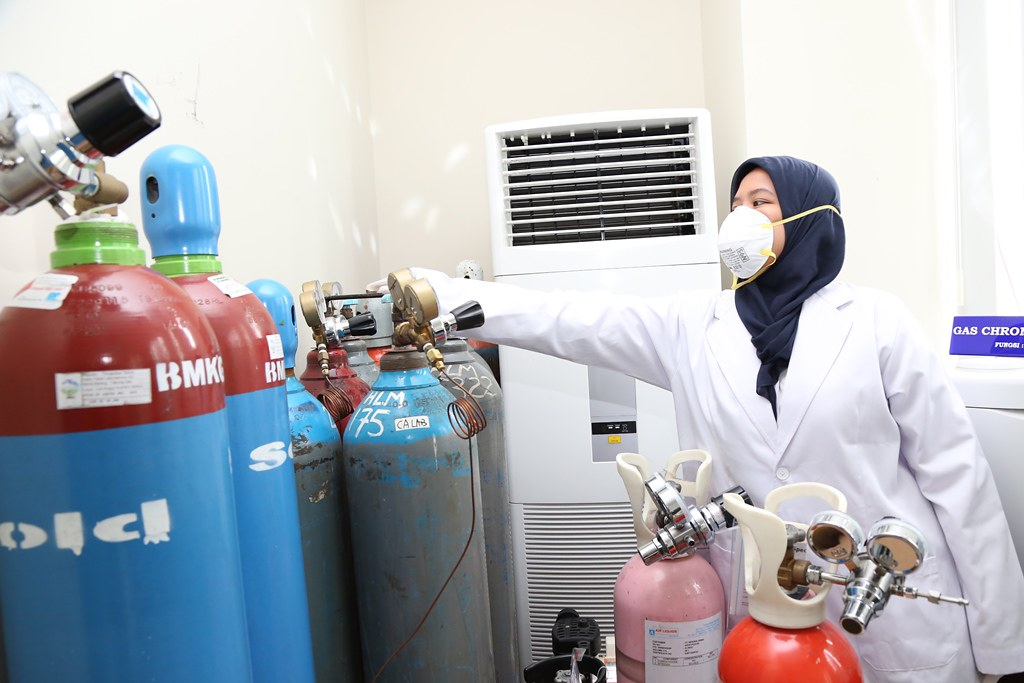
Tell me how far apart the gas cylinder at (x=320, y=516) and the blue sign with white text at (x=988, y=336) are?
1.21m

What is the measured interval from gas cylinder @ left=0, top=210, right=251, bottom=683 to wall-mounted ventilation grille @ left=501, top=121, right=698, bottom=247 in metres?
1.42

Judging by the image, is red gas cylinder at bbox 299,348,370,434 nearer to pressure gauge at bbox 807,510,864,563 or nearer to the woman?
the woman

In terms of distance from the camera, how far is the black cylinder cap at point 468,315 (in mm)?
1058

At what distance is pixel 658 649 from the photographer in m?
0.86

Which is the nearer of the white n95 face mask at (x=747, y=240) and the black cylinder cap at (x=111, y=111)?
the black cylinder cap at (x=111, y=111)

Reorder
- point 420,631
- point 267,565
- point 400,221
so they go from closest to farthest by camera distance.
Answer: point 267,565 → point 420,631 → point 400,221

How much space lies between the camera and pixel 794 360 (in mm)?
1242

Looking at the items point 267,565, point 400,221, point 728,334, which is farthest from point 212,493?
point 400,221

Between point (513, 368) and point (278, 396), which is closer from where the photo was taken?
point (278, 396)

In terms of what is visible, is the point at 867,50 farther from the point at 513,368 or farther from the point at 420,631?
the point at 420,631

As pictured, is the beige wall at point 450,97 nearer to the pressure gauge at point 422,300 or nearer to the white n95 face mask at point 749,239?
the pressure gauge at point 422,300

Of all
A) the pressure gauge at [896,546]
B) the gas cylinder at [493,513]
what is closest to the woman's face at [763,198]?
the gas cylinder at [493,513]

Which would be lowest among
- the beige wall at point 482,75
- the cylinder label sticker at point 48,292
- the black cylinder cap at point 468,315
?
the black cylinder cap at point 468,315

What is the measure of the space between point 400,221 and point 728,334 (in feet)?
5.22
